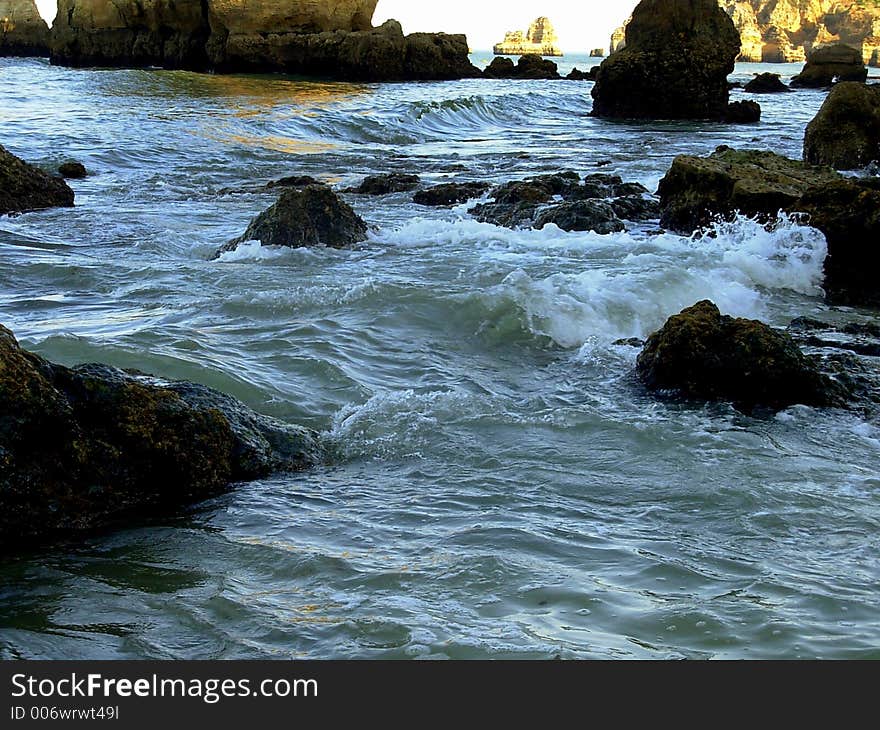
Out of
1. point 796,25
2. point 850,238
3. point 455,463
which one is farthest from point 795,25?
point 455,463

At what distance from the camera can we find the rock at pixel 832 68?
42500 millimetres

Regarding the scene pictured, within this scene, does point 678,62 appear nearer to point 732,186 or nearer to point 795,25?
point 732,186

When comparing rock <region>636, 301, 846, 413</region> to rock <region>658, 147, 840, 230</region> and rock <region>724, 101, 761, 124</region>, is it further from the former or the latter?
rock <region>724, 101, 761, 124</region>

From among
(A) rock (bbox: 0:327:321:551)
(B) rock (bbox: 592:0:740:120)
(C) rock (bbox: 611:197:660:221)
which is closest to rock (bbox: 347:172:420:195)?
(C) rock (bbox: 611:197:660:221)

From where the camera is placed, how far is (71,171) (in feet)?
45.8

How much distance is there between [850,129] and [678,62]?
50.7 feet

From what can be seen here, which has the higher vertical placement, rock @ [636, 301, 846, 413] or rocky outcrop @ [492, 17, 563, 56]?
rocky outcrop @ [492, 17, 563, 56]

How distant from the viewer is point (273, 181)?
13875 millimetres

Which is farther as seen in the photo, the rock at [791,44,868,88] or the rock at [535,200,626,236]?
the rock at [791,44,868,88]

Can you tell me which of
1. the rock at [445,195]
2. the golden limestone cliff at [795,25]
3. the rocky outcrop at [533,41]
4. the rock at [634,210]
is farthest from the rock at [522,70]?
the rocky outcrop at [533,41]

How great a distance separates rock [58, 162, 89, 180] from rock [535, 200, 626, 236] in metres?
6.87

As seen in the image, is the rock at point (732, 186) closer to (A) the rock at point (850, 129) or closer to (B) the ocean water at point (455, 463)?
(B) the ocean water at point (455, 463)

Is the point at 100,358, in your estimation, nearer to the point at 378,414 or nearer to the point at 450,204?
the point at 378,414

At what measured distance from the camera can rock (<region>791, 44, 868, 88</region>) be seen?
139 feet
